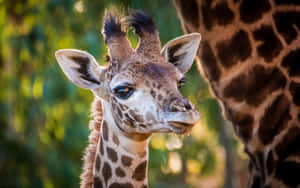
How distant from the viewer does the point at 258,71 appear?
3971mm

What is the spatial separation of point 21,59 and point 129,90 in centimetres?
953

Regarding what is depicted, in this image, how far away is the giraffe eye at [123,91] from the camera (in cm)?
368

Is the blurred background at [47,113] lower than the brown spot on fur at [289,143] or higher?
higher

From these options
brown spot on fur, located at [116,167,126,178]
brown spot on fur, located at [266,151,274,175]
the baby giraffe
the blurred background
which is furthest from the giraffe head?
the blurred background

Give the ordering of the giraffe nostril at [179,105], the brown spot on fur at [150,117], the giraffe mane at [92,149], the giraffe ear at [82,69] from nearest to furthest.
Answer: the giraffe nostril at [179,105] → the brown spot on fur at [150,117] → the giraffe ear at [82,69] → the giraffe mane at [92,149]

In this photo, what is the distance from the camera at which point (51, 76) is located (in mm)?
11430

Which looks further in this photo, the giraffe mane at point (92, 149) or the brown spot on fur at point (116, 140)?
the giraffe mane at point (92, 149)

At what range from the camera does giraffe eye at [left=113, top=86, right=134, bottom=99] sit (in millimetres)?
3681

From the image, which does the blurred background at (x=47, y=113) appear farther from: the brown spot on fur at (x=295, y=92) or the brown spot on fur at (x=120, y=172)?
the brown spot on fur at (x=295, y=92)

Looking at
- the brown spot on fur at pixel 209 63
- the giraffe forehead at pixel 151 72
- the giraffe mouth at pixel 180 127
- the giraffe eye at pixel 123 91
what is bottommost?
the giraffe mouth at pixel 180 127

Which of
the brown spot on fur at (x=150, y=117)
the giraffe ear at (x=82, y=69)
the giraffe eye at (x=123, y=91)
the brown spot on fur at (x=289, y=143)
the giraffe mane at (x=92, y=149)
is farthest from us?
the giraffe mane at (x=92, y=149)

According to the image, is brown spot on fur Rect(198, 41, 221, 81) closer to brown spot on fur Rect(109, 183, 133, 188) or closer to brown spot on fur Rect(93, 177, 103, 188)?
brown spot on fur Rect(109, 183, 133, 188)

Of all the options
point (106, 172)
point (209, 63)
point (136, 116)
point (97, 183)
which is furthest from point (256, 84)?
point (97, 183)

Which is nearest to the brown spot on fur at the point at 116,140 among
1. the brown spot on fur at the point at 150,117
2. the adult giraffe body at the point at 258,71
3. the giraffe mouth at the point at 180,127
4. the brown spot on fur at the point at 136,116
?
the brown spot on fur at the point at 136,116
